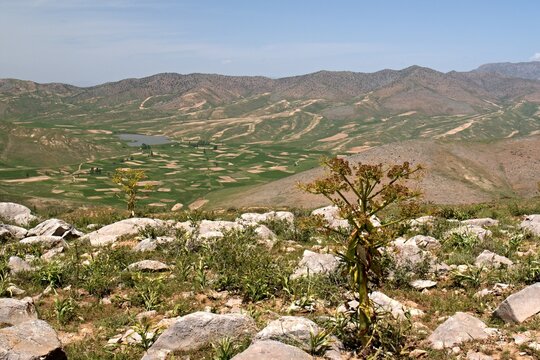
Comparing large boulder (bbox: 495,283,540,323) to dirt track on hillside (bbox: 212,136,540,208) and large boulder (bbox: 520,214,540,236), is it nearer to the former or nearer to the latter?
large boulder (bbox: 520,214,540,236)

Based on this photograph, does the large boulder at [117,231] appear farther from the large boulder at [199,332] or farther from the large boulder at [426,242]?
the large boulder at [426,242]

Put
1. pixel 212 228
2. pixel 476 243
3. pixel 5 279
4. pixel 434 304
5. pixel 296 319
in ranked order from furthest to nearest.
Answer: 1. pixel 212 228
2. pixel 476 243
3. pixel 5 279
4. pixel 434 304
5. pixel 296 319

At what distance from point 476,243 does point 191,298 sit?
46.3 feet

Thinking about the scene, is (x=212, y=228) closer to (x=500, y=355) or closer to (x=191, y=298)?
(x=191, y=298)

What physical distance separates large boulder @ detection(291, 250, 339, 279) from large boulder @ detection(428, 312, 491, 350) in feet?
17.0

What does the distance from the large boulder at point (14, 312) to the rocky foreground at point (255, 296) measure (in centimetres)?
5

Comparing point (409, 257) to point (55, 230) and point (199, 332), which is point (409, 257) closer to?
point (199, 332)

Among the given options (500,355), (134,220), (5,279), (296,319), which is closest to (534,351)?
(500,355)

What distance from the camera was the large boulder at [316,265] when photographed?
16.9 meters

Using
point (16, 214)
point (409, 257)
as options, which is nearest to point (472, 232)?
point (409, 257)

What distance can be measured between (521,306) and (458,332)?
2550 mm

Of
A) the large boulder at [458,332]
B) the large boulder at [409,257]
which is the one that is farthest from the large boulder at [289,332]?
the large boulder at [409,257]

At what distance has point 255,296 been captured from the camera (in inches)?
605

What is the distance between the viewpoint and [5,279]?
55.0ft
